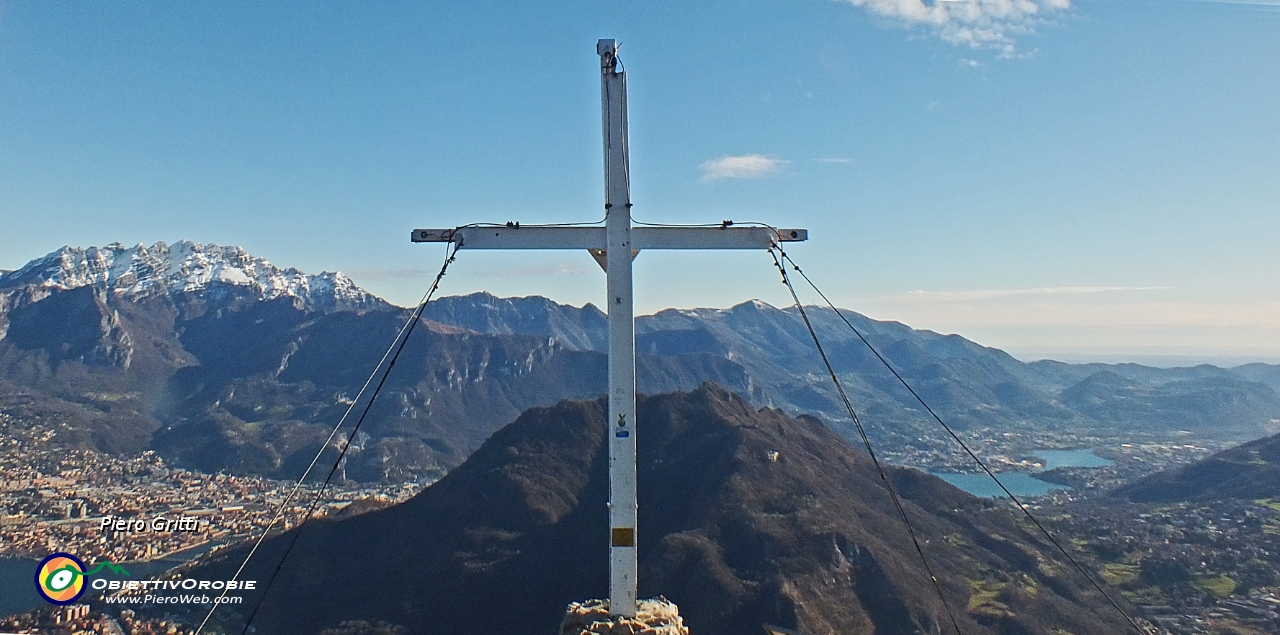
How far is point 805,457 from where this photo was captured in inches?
2795

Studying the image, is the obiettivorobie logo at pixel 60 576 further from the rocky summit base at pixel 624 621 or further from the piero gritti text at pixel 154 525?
the piero gritti text at pixel 154 525

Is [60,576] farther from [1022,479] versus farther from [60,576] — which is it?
[1022,479]

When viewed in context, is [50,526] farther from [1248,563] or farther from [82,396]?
[1248,563]

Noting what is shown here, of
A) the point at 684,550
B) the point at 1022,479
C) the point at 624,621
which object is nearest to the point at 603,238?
the point at 624,621

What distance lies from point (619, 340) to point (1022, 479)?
173m

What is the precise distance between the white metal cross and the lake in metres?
131

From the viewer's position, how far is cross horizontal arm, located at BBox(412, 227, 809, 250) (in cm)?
668

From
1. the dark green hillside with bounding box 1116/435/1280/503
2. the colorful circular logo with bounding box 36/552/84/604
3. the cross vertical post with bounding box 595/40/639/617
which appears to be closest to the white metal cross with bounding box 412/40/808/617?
the cross vertical post with bounding box 595/40/639/617

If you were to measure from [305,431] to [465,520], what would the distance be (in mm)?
142282

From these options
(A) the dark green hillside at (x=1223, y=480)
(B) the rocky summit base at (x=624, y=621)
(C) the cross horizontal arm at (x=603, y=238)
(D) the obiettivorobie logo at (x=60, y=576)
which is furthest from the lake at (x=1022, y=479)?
(C) the cross horizontal arm at (x=603, y=238)

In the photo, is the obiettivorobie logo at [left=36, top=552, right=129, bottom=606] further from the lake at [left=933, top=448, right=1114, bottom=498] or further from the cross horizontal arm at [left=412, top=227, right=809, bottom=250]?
the lake at [left=933, top=448, right=1114, bottom=498]

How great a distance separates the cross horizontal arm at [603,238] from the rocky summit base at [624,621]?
10.9ft

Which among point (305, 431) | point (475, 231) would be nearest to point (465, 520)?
point (475, 231)

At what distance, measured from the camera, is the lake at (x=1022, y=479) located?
138875 mm
